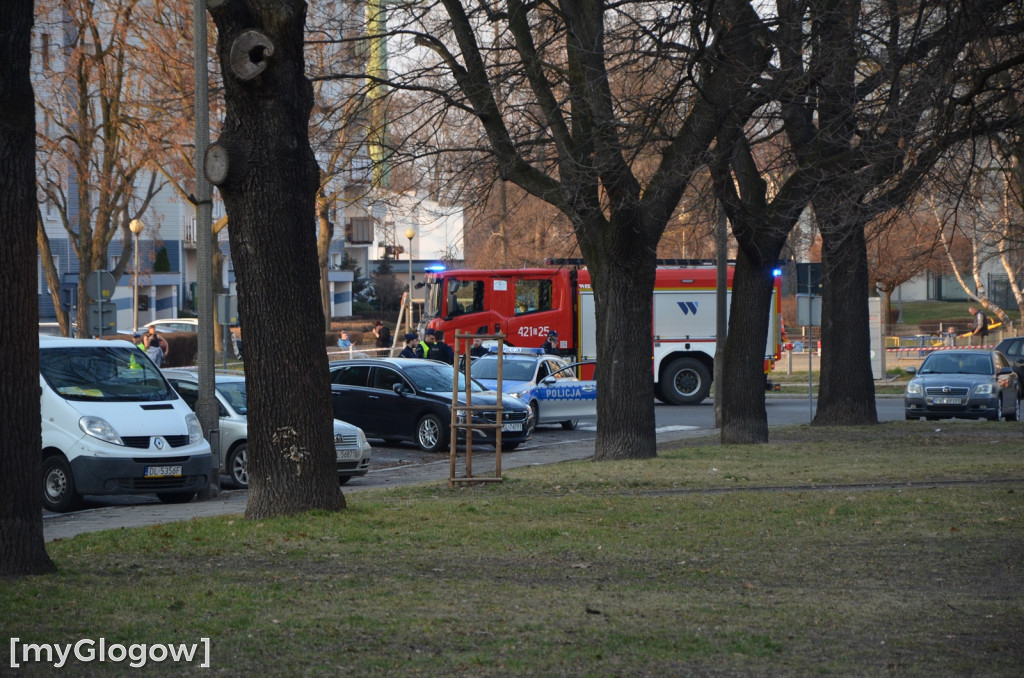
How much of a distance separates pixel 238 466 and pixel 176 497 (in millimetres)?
1550

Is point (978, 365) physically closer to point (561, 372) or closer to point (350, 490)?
point (561, 372)

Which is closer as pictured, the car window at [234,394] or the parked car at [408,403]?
the car window at [234,394]

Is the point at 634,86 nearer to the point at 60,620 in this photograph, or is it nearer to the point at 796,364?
the point at 60,620

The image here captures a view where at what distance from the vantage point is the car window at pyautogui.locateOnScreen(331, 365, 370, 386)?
70.8 ft

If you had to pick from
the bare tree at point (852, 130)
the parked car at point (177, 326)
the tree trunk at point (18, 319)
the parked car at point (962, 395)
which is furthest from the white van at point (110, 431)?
the parked car at point (177, 326)

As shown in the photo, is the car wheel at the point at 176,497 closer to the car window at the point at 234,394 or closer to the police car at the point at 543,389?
the car window at the point at 234,394

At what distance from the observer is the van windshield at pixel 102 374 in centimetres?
1417

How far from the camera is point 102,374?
14.6m

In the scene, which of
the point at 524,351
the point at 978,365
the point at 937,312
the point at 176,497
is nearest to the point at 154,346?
the point at 524,351

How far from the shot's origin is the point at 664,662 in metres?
5.86

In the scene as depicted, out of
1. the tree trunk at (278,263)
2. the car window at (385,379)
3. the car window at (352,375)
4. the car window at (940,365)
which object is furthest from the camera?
the car window at (940,365)

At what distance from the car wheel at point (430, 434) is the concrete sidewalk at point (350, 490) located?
1.49 ft

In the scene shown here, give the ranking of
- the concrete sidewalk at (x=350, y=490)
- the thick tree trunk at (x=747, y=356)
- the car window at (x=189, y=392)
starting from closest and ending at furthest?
the concrete sidewalk at (x=350, y=490) → the car window at (x=189, y=392) → the thick tree trunk at (x=747, y=356)

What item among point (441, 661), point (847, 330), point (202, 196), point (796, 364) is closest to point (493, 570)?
point (441, 661)
